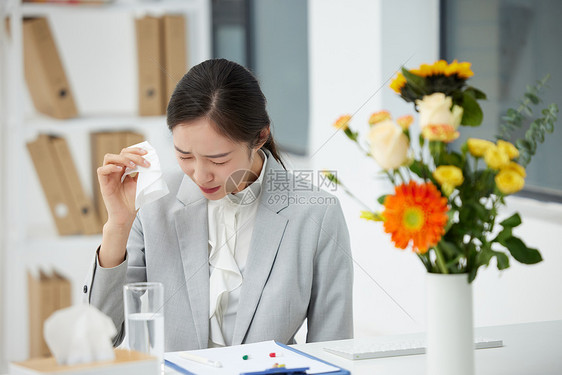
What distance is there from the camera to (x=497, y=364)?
3.96 ft

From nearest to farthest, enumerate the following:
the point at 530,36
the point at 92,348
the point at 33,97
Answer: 1. the point at 92,348
2. the point at 530,36
3. the point at 33,97

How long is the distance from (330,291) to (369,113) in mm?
1507

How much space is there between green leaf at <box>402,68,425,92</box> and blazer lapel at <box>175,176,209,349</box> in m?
0.74

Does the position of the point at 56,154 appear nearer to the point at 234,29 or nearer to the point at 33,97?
the point at 33,97

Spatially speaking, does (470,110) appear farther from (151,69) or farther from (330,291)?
(151,69)

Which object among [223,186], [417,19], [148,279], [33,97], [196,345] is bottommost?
[196,345]

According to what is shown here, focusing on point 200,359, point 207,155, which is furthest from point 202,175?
point 200,359

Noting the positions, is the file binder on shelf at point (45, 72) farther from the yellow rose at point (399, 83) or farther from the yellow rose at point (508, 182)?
the yellow rose at point (508, 182)

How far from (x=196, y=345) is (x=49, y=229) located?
1950 mm

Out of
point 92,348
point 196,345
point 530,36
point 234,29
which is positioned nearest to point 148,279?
point 196,345

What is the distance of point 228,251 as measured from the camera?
1.58 m

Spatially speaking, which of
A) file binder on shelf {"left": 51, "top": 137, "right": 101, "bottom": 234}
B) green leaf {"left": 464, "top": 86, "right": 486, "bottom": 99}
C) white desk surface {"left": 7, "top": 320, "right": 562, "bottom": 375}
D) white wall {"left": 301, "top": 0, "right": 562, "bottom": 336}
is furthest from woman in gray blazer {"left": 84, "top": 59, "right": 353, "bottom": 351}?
file binder on shelf {"left": 51, "top": 137, "right": 101, "bottom": 234}

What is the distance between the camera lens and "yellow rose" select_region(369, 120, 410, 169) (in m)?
0.87

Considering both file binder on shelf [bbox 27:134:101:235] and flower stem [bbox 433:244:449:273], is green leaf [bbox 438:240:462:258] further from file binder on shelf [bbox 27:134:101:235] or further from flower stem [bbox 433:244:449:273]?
file binder on shelf [bbox 27:134:101:235]
